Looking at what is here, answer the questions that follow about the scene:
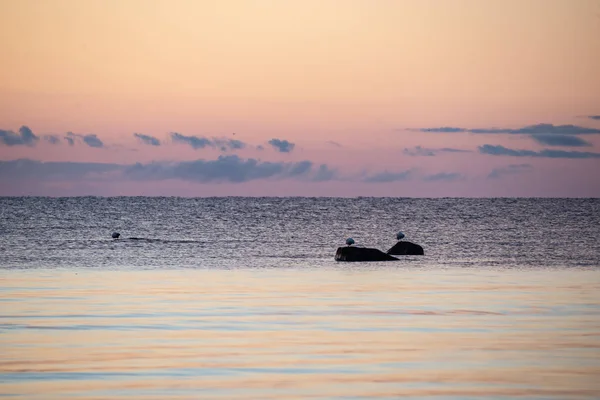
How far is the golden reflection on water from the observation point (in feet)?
51.7

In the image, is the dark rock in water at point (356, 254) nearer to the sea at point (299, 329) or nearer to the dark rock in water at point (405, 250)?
the sea at point (299, 329)

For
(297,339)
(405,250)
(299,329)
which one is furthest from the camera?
(405,250)

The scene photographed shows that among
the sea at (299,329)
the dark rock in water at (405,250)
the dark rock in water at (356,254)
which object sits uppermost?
the sea at (299,329)

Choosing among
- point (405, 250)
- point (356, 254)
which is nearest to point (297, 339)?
point (356, 254)

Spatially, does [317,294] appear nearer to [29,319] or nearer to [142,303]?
[142,303]

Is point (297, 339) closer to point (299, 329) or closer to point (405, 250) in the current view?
point (299, 329)

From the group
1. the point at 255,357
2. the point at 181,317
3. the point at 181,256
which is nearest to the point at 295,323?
the point at 181,317

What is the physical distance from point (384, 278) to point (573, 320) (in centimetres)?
1405

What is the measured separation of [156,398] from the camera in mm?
14789

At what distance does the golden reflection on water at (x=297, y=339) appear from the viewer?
51.7 feet

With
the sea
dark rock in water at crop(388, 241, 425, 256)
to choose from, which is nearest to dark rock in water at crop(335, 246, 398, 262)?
the sea

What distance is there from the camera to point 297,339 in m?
20.4

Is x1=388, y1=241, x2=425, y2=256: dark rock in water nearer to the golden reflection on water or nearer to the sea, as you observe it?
the sea

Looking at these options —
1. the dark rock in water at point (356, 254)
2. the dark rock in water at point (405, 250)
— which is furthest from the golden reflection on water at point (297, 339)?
the dark rock in water at point (405, 250)
